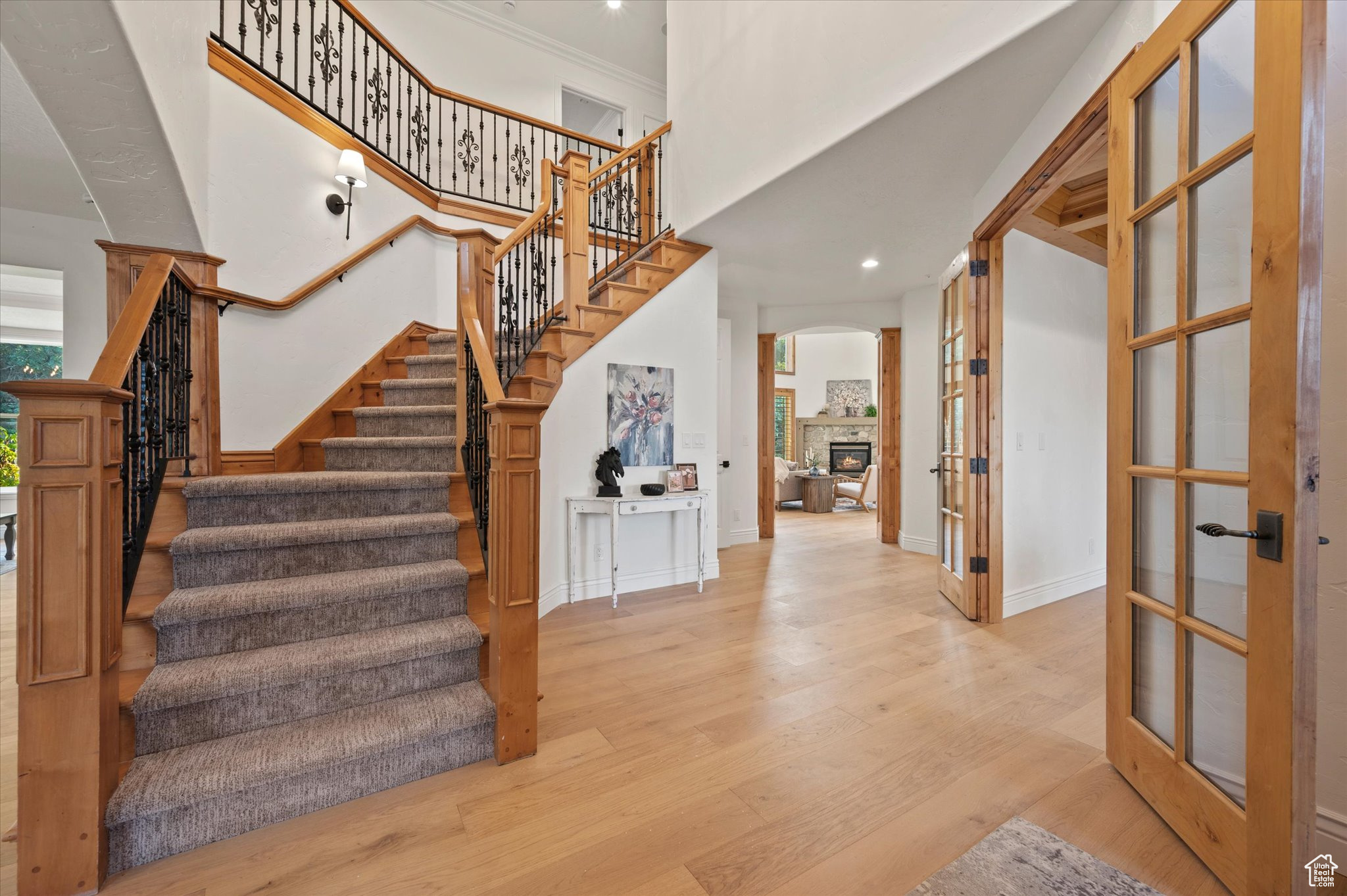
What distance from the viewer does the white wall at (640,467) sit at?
3779 millimetres

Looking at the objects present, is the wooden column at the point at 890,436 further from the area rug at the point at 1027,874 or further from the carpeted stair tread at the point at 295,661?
the carpeted stair tread at the point at 295,661

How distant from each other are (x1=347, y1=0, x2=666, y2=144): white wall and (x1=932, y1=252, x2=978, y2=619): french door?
476 cm

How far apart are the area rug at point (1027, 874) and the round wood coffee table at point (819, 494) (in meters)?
7.62

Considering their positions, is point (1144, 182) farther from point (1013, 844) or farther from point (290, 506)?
point (290, 506)

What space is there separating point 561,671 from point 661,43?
668 cm

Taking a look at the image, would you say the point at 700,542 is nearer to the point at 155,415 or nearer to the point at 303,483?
the point at 303,483

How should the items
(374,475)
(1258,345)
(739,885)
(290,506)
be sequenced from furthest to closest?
(374,475) → (290,506) → (739,885) → (1258,345)

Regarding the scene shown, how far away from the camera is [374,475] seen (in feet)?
8.66

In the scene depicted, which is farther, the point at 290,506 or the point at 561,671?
the point at 561,671

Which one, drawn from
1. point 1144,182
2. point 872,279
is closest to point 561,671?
point 1144,182

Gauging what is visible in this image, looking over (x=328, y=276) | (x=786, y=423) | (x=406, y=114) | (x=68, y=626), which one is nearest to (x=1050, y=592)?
(x=68, y=626)

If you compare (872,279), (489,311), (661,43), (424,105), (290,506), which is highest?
(661,43)

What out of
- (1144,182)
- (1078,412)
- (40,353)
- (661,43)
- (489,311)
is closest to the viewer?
(1144,182)

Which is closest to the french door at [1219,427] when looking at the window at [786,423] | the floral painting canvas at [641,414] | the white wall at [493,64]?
the floral painting canvas at [641,414]
